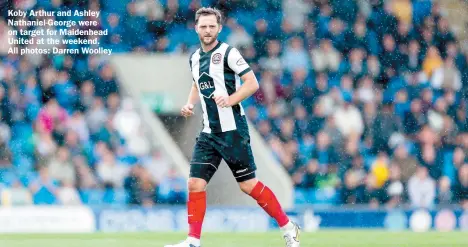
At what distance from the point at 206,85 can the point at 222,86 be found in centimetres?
12

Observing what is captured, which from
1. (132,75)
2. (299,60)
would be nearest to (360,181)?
(299,60)

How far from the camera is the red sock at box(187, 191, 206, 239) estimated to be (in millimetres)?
7246

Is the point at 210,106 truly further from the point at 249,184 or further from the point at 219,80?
the point at 249,184

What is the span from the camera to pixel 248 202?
49.7 feet

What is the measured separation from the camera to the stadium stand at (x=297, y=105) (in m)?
14.0

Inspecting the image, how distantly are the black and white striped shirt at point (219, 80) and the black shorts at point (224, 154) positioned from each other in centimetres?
6

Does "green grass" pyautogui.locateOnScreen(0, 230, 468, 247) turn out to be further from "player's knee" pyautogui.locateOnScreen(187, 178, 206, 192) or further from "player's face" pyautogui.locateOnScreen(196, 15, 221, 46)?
"player's face" pyautogui.locateOnScreen(196, 15, 221, 46)

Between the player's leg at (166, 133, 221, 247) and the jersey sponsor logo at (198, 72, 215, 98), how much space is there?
32 cm

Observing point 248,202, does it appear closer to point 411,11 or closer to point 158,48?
point 158,48

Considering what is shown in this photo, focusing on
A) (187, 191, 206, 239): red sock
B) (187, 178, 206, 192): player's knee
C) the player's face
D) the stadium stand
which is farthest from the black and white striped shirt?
the stadium stand

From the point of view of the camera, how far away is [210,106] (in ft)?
24.0

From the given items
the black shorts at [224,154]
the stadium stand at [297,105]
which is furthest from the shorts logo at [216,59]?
the stadium stand at [297,105]

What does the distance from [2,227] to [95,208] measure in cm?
117

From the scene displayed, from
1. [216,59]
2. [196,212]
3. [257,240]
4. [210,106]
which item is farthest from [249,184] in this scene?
[257,240]
